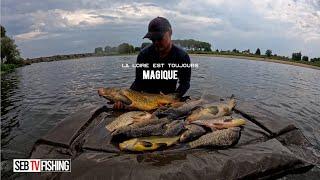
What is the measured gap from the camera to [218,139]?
6059 mm

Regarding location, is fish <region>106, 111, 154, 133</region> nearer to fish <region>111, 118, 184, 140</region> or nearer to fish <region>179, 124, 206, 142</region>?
fish <region>111, 118, 184, 140</region>

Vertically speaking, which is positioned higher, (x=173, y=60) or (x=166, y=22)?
(x=166, y=22)

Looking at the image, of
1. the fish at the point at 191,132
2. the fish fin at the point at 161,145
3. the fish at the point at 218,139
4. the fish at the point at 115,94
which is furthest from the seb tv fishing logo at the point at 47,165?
the fish at the point at 115,94

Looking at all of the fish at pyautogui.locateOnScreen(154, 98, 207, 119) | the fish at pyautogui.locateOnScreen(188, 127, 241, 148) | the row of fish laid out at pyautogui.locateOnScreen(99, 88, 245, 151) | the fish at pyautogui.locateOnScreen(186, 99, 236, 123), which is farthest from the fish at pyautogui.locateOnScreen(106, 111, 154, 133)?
the fish at pyautogui.locateOnScreen(188, 127, 241, 148)

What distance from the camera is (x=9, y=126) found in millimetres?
11391

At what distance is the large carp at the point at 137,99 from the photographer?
8.27 m

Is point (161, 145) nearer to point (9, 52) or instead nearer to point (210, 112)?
point (210, 112)

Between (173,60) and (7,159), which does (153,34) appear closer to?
(173,60)

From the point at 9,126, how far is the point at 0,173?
189 inches

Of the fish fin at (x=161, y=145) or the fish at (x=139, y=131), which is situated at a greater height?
the fish at (x=139, y=131)

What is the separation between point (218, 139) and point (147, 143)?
1.37 metres

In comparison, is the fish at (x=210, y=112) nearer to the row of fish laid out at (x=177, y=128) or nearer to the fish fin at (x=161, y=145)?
the row of fish laid out at (x=177, y=128)

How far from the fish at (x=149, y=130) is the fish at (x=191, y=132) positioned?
0.18 metres

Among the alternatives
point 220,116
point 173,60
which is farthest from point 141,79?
point 220,116
